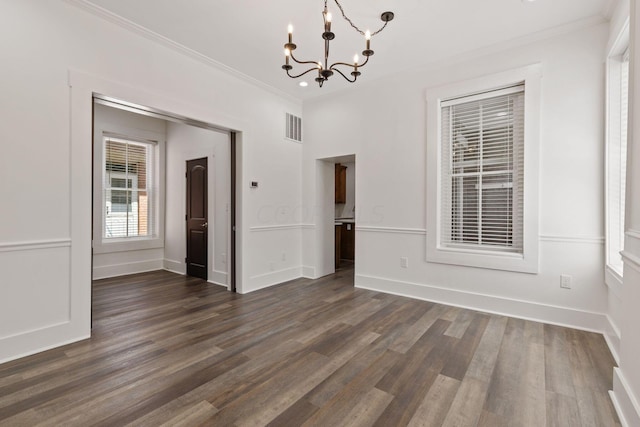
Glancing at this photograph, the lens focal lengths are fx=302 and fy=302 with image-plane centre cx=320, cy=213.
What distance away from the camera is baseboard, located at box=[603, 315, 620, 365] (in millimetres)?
2471

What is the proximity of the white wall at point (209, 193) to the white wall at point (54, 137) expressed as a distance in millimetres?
1511

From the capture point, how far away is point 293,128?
5074 millimetres

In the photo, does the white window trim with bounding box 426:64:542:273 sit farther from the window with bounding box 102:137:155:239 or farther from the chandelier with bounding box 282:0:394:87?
the window with bounding box 102:137:155:239

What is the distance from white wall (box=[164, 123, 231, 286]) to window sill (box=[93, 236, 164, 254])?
0.67 ft

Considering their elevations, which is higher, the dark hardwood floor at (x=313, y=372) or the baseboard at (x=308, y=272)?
the baseboard at (x=308, y=272)

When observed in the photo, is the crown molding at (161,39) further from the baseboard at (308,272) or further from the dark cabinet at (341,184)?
the baseboard at (308,272)

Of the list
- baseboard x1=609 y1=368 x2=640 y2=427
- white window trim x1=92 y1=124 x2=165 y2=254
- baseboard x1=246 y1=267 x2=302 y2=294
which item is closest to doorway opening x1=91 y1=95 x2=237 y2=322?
white window trim x1=92 y1=124 x2=165 y2=254

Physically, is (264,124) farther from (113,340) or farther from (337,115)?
(113,340)

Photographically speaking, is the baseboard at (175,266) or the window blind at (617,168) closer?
the window blind at (617,168)

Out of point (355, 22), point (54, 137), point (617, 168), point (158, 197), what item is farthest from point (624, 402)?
point (158, 197)

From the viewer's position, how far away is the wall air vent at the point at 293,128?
4965mm

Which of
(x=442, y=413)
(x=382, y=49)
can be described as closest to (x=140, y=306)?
(x=442, y=413)

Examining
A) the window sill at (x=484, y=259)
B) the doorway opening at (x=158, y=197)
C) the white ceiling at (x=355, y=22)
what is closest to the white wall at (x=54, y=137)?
the white ceiling at (x=355, y=22)

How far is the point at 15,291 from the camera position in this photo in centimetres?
243
